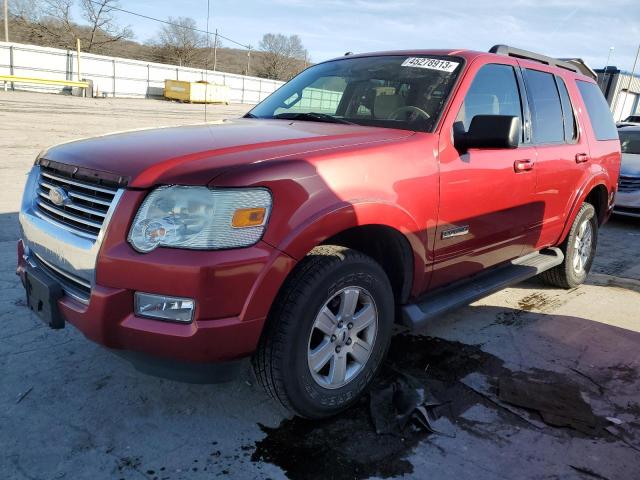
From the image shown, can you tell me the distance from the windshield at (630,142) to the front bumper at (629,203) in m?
1.71

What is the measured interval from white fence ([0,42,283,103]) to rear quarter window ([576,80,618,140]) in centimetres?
2200

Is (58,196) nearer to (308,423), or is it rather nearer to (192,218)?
(192,218)

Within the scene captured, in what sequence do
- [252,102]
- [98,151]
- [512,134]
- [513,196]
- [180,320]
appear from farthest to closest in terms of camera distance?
[252,102] → [513,196] → [512,134] → [98,151] → [180,320]

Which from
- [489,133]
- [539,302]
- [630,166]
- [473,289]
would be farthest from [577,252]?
[630,166]

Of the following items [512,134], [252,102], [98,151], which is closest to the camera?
[98,151]

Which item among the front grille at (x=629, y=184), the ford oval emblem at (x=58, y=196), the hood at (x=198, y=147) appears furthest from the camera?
the front grille at (x=629, y=184)

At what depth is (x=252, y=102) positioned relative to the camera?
146 feet

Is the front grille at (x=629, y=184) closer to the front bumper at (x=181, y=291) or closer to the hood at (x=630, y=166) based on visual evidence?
the hood at (x=630, y=166)

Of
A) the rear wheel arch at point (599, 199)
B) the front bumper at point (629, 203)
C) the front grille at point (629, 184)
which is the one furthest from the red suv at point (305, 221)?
the front grille at point (629, 184)

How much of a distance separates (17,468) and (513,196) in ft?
10.3

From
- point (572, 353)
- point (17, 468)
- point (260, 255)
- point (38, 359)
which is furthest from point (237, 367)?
point (572, 353)

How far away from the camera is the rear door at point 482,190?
119 inches

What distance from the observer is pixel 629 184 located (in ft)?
27.4

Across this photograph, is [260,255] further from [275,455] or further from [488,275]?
[488,275]
